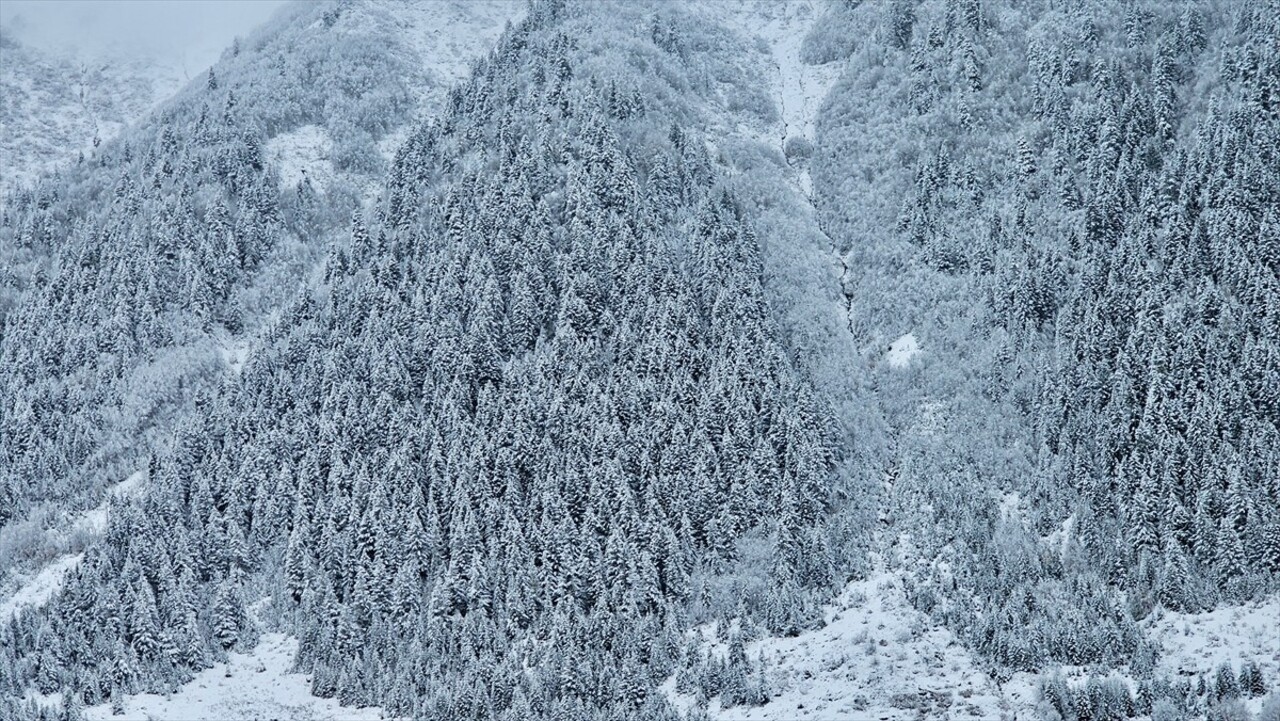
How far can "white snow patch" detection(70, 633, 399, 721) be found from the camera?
8075 cm

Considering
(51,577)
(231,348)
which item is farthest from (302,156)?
(51,577)

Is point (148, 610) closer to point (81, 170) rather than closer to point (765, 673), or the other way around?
point (765, 673)

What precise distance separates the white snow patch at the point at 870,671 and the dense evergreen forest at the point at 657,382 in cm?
159

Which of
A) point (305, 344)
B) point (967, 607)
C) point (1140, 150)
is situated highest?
point (1140, 150)

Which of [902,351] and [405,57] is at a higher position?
[405,57]

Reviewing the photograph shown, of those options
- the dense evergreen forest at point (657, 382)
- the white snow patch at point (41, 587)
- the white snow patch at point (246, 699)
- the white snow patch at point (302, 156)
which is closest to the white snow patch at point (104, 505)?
the dense evergreen forest at point (657, 382)

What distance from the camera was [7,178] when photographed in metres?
169

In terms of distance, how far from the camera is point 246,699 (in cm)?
8250

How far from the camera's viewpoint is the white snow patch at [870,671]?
7225 centimetres

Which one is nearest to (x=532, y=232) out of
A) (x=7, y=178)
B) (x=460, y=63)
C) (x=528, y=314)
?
(x=528, y=314)

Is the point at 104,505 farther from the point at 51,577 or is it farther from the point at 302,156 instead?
the point at 302,156

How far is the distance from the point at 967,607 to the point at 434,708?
36.9 m

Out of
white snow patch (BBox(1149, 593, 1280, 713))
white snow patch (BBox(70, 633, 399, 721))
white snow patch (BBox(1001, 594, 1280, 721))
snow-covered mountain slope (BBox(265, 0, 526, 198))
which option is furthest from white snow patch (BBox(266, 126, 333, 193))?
white snow patch (BBox(1149, 593, 1280, 713))

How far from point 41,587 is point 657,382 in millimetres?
53833
